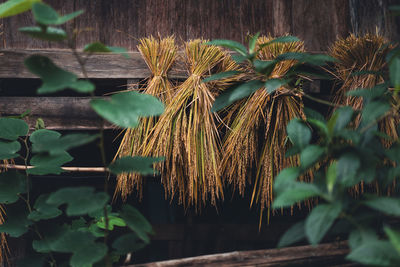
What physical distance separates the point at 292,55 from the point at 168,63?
0.49 meters

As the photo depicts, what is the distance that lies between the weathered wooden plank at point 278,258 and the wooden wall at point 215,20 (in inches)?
35.5

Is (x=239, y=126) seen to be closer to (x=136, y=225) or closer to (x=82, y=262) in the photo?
(x=136, y=225)

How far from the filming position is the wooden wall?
1677mm

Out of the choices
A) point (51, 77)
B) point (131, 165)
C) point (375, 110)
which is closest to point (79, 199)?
Result: point (131, 165)

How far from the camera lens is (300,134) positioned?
3.10 ft

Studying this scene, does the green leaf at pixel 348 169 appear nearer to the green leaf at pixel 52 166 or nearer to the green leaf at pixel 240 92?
the green leaf at pixel 240 92

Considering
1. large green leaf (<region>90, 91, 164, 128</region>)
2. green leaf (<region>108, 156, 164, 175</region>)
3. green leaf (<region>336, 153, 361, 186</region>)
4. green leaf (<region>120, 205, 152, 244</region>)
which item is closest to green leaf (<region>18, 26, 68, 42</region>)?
large green leaf (<region>90, 91, 164, 128</region>)

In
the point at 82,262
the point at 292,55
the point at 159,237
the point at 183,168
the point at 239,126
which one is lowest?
the point at 159,237

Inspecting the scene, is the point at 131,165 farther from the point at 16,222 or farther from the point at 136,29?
the point at 136,29

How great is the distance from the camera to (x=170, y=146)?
140 centimetres

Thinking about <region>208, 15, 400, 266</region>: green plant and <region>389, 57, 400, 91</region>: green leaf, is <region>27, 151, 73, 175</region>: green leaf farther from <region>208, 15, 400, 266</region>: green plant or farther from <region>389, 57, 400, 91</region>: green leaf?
<region>389, 57, 400, 91</region>: green leaf

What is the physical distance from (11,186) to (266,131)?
0.89 m

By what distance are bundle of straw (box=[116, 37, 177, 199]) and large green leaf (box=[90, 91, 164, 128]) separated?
50 cm

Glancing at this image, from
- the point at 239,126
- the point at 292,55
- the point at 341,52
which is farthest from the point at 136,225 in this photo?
the point at 341,52
